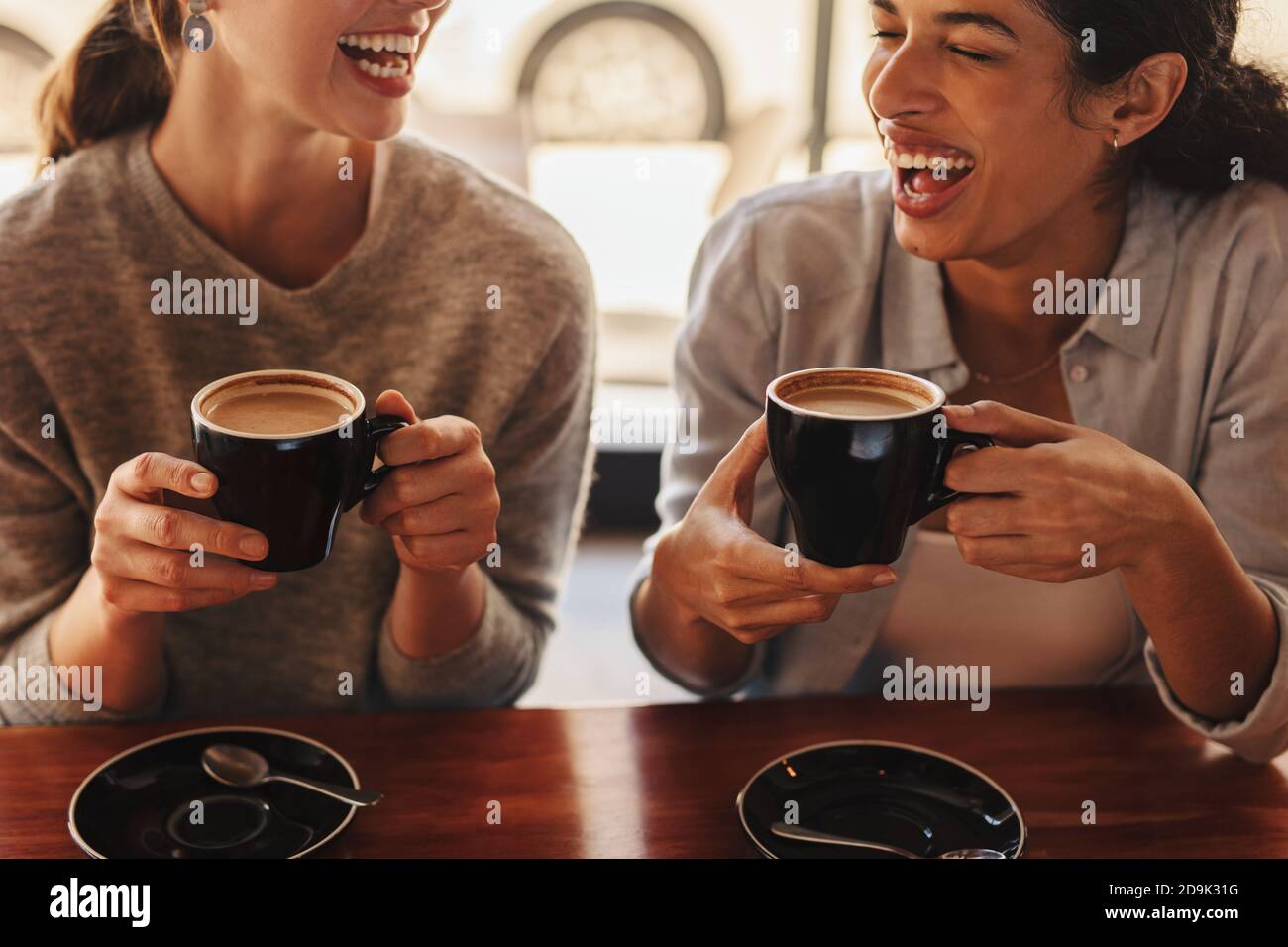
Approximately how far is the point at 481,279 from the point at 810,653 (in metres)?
0.51

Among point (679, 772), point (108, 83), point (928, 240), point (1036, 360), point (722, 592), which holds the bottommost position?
point (679, 772)

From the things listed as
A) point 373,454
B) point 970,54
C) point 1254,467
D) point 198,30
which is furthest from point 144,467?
point 1254,467

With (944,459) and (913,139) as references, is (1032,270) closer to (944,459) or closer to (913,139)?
(913,139)

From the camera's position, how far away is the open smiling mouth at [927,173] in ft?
3.70

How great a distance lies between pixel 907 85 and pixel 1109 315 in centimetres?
35

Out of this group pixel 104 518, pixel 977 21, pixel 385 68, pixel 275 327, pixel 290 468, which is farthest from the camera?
pixel 275 327

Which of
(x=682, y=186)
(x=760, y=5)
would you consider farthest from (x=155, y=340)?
(x=760, y=5)

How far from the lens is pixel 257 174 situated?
130cm

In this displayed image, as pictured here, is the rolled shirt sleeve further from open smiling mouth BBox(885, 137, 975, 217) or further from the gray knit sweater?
the gray knit sweater

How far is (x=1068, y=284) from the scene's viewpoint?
51.1 inches

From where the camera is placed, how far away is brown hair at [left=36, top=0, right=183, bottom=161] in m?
1.26

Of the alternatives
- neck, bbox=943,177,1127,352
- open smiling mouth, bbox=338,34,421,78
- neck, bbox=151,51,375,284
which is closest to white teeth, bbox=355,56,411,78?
open smiling mouth, bbox=338,34,421,78

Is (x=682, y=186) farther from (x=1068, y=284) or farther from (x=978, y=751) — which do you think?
(x=978, y=751)

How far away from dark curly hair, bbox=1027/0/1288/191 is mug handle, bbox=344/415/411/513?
24.1 inches
